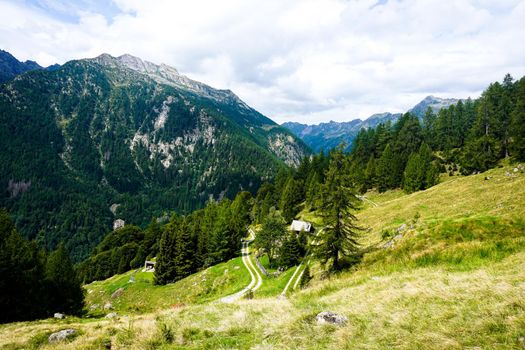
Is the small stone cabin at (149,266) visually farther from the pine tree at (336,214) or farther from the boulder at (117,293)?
the pine tree at (336,214)

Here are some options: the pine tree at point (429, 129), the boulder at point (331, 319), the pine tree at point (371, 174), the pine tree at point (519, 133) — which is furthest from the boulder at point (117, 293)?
the pine tree at point (429, 129)

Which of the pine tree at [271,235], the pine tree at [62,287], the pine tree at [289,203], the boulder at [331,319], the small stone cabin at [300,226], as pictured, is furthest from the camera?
the pine tree at [289,203]

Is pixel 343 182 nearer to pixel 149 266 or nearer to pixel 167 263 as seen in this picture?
pixel 167 263

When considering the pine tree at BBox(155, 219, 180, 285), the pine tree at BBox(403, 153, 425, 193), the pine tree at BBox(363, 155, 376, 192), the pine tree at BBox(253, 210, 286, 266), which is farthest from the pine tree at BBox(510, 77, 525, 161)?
the pine tree at BBox(155, 219, 180, 285)

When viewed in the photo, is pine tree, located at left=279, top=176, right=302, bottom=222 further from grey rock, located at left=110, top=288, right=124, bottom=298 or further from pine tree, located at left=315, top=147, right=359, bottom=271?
pine tree, located at left=315, top=147, right=359, bottom=271

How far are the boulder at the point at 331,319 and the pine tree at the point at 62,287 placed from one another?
1569 inches

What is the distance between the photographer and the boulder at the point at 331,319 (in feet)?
31.9

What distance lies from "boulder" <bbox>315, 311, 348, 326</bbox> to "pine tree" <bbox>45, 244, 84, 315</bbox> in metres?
39.9

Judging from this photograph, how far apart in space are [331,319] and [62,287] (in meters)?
44.9

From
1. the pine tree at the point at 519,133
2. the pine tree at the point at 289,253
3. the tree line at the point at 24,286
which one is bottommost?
the pine tree at the point at 289,253

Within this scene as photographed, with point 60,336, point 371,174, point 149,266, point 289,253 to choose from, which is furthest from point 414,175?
point 149,266

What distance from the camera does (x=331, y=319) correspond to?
32.8ft

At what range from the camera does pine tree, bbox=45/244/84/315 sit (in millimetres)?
37812

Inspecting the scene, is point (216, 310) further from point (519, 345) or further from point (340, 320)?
point (519, 345)
